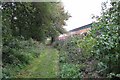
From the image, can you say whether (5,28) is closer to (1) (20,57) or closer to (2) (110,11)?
(1) (20,57)

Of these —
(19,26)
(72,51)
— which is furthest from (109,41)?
(19,26)

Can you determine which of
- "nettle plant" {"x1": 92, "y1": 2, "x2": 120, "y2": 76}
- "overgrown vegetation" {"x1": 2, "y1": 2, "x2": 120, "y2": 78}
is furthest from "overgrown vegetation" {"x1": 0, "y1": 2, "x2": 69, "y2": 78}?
"nettle plant" {"x1": 92, "y1": 2, "x2": 120, "y2": 76}

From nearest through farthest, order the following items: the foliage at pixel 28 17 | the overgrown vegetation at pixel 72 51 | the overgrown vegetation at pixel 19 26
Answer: the overgrown vegetation at pixel 72 51, the overgrown vegetation at pixel 19 26, the foliage at pixel 28 17

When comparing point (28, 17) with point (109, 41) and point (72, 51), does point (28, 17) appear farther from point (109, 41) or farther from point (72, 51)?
point (109, 41)

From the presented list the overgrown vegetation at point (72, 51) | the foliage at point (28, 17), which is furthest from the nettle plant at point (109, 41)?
the foliage at point (28, 17)

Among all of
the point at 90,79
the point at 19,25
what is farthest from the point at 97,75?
the point at 19,25

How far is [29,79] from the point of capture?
8.56m

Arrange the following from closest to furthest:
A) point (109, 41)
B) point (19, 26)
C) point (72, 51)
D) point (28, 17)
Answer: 1. point (109, 41)
2. point (72, 51)
3. point (19, 26)
4. point (28, 17)

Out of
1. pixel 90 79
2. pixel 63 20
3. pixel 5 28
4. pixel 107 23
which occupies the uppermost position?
pixel 63 20

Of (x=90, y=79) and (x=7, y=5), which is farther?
(x=7, y=5)

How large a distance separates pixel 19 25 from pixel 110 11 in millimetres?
8845

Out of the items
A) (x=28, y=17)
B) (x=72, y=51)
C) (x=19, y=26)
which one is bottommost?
(x=72, y=51)

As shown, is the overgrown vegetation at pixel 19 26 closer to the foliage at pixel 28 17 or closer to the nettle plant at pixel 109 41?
the foliage at pixel 28 17

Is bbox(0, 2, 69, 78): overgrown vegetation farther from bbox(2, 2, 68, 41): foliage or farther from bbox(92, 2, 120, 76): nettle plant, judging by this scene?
bbox(92, 2, 120, 76): nettle plant
